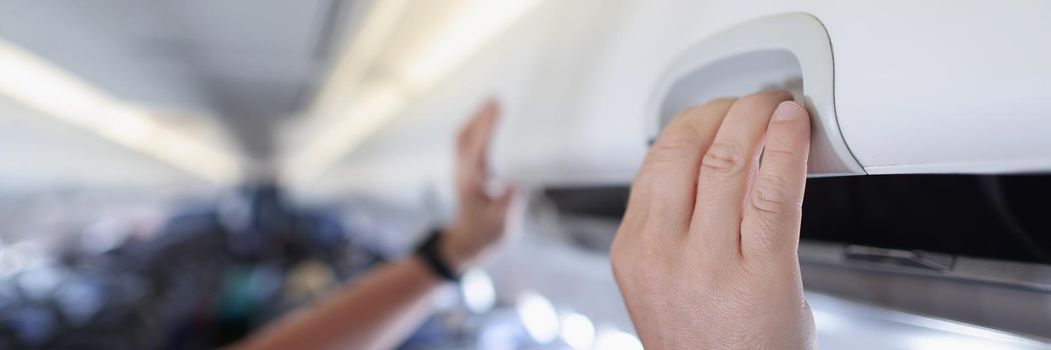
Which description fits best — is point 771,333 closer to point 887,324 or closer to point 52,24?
point 887,324

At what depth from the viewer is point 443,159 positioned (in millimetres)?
1575

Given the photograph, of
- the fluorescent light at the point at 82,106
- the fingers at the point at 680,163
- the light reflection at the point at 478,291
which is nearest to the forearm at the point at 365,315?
the fingers at the point at 680,163

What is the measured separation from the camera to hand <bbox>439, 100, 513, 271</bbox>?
3.69 ft

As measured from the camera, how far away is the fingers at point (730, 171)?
0.36 m

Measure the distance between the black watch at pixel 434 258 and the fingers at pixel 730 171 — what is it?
95 cm

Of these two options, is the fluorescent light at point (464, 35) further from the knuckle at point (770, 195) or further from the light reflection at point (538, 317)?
the knuckle at point (770, 195)

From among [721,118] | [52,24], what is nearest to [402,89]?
[52,24]

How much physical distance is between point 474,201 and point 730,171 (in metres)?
0.90

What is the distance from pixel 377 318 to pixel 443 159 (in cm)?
50

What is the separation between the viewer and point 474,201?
123 centimetres

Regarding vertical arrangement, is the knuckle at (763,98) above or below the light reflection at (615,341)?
above

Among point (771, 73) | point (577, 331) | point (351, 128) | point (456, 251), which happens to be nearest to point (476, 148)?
point (456, 251)

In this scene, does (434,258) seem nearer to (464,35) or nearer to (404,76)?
(464,35)

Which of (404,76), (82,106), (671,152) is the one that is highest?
(82,106)
